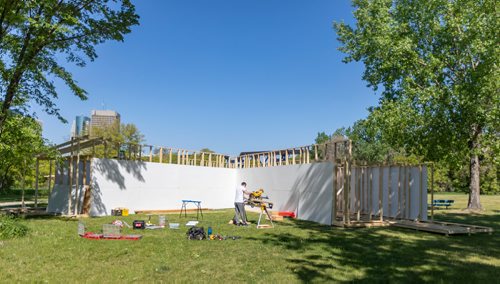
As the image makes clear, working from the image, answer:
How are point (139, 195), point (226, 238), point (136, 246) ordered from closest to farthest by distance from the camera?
point (136, 246), point (226, 238), point (139, 195)

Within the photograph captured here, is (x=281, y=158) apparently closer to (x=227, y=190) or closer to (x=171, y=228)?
(x=227, y=190)

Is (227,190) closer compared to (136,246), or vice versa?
(136,246)

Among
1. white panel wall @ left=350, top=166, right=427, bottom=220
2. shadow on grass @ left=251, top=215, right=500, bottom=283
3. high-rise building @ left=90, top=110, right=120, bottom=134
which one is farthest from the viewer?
high-rise building @ left=90, top=110, right=120, bottom=134

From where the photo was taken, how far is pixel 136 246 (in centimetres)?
838

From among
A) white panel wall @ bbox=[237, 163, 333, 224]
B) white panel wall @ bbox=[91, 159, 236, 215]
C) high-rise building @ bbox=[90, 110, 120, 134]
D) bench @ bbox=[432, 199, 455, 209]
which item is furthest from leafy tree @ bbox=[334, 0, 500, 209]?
high-rise building @ bbox=[90, 110, 120, 134]

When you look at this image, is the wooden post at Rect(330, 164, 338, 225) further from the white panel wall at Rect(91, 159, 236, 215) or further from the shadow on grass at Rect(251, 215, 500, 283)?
the white panel wall at Rect(91, 159, 236, 215)

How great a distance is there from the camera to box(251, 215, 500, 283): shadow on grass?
6145mm

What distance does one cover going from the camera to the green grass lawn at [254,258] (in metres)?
6.03

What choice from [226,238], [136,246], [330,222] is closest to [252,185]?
[330,222]

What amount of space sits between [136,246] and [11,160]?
773 centimetres

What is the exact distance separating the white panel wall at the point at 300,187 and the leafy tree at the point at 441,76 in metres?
5.11

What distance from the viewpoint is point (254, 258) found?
733cm

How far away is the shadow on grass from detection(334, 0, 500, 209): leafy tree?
692 cm

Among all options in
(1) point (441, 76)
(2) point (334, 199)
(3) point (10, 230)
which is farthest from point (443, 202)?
(3) point (10, 230)
